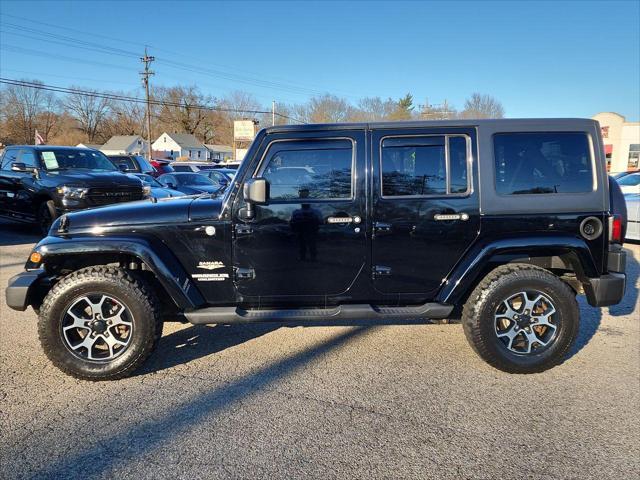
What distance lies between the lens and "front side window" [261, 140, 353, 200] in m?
3.50

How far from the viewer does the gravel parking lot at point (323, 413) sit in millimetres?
2432

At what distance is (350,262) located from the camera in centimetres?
354

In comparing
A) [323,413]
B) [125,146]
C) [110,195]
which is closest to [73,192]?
[110,195]

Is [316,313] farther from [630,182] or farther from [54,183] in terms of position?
[630,182]

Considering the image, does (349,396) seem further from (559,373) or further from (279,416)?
(559,373)

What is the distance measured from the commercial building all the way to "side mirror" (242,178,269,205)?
44.3 metres

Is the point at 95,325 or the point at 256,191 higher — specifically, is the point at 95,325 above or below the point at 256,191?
below

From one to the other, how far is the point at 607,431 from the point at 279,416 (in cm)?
207

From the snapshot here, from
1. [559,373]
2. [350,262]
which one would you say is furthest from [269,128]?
[559,373]

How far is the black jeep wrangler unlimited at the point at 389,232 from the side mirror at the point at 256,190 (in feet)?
0.35

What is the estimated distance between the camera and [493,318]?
3494 millimetres

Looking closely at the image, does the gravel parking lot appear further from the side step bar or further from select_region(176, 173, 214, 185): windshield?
select_region(176, 173, 214, 185): windshield

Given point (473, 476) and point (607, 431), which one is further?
point (607, 431)

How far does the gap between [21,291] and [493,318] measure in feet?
12.0
